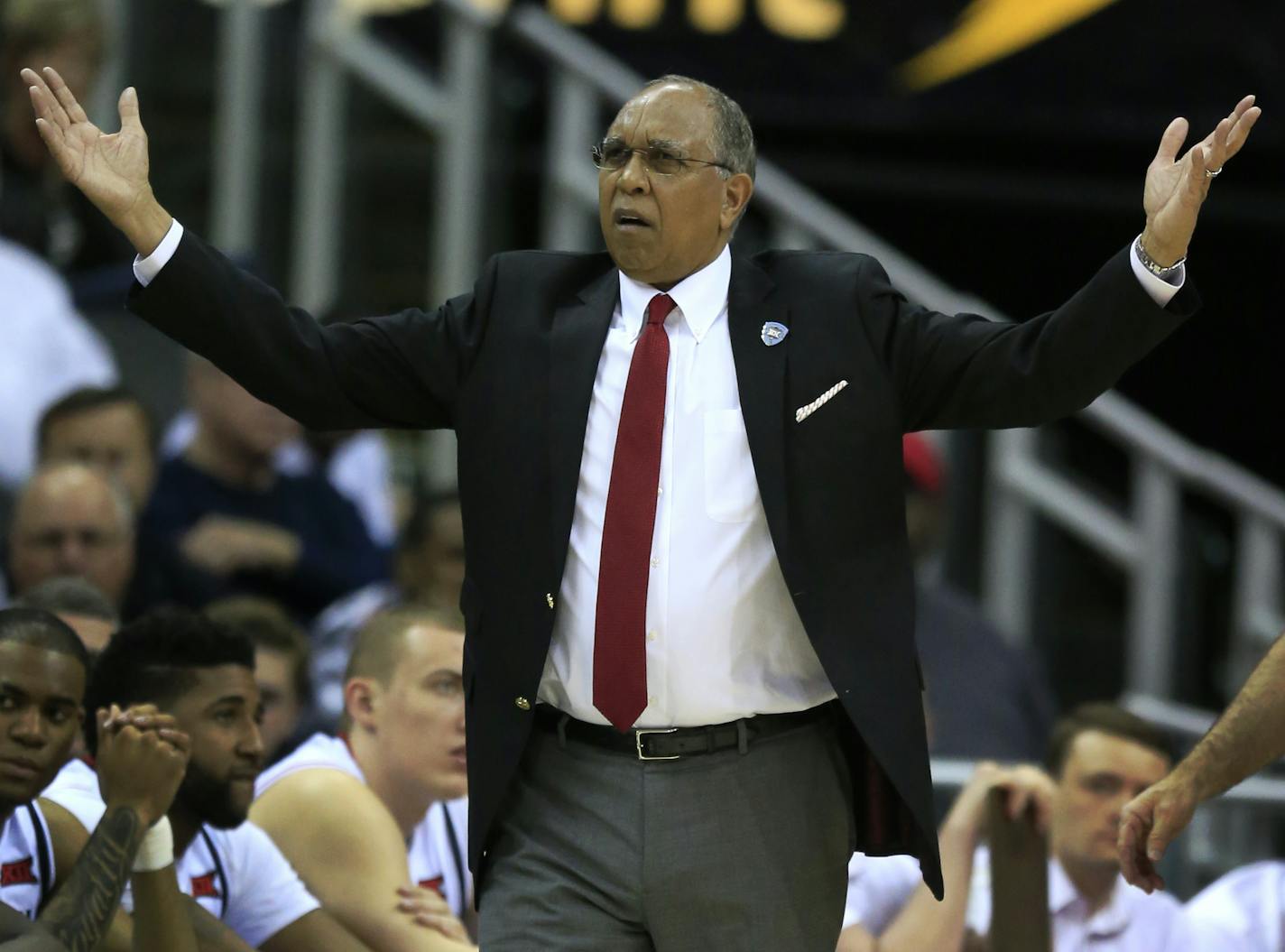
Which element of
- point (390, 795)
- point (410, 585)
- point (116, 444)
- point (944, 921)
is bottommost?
point (944, 921)

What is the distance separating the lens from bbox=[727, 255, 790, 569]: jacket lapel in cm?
386

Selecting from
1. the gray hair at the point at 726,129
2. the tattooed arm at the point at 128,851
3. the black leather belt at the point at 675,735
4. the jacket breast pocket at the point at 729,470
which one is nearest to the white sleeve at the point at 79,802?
the tattooed arm at the point at 128,851

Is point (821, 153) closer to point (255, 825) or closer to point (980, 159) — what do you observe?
point (980, 159)

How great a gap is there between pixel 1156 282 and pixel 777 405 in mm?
643

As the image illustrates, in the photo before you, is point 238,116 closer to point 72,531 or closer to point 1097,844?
point 72,531

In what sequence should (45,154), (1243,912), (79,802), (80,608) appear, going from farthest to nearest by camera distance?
(45,154)
(1243,912)
(80,608)
(79,802)

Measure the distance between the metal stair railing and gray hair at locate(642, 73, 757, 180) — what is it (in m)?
4.28

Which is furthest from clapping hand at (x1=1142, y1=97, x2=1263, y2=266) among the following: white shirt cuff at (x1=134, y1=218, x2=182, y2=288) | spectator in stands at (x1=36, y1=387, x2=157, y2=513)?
spectator in stands at (x1=36, y1=387, x2=157, y2=513)

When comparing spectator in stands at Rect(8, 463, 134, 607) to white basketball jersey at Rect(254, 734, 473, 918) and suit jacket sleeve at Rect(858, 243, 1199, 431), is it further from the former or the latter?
suit jacket sleeve at Rect(858, 243, 1199, 431)

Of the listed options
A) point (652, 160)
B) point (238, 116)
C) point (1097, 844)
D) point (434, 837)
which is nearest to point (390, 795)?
point (434, 837)

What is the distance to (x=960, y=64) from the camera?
927 centimetres

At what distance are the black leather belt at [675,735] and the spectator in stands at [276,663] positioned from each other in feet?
7.77

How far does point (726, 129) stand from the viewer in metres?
4.10

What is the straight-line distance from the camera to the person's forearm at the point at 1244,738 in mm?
4398
